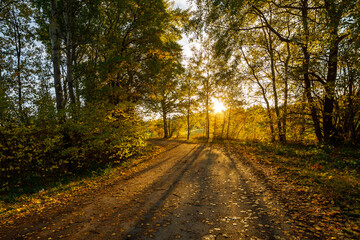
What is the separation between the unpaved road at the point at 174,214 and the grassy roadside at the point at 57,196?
584mm

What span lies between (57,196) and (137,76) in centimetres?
1102

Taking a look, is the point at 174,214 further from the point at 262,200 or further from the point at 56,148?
the point at 56,148

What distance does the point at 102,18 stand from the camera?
12.2 metres

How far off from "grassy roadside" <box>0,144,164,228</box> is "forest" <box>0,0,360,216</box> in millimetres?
692

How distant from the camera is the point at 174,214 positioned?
423cm

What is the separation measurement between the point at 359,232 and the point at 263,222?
1.64 m

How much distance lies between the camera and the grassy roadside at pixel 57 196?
4590 millimetres

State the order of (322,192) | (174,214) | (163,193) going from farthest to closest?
(163,193) < (322,192) < (174,214)

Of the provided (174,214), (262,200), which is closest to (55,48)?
(174,214)

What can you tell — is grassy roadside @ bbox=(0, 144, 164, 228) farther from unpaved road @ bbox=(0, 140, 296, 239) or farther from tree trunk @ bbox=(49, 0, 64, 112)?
tree trunk @ bbox=(49, 0, 64, 112)

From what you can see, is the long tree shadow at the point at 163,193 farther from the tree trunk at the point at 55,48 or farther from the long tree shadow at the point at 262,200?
the tree trunk at the point at 55,48

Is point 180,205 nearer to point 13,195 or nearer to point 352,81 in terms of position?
point 13,195

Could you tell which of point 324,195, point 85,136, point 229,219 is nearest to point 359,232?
point 324,195

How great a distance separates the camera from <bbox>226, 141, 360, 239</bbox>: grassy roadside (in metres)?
3.41
